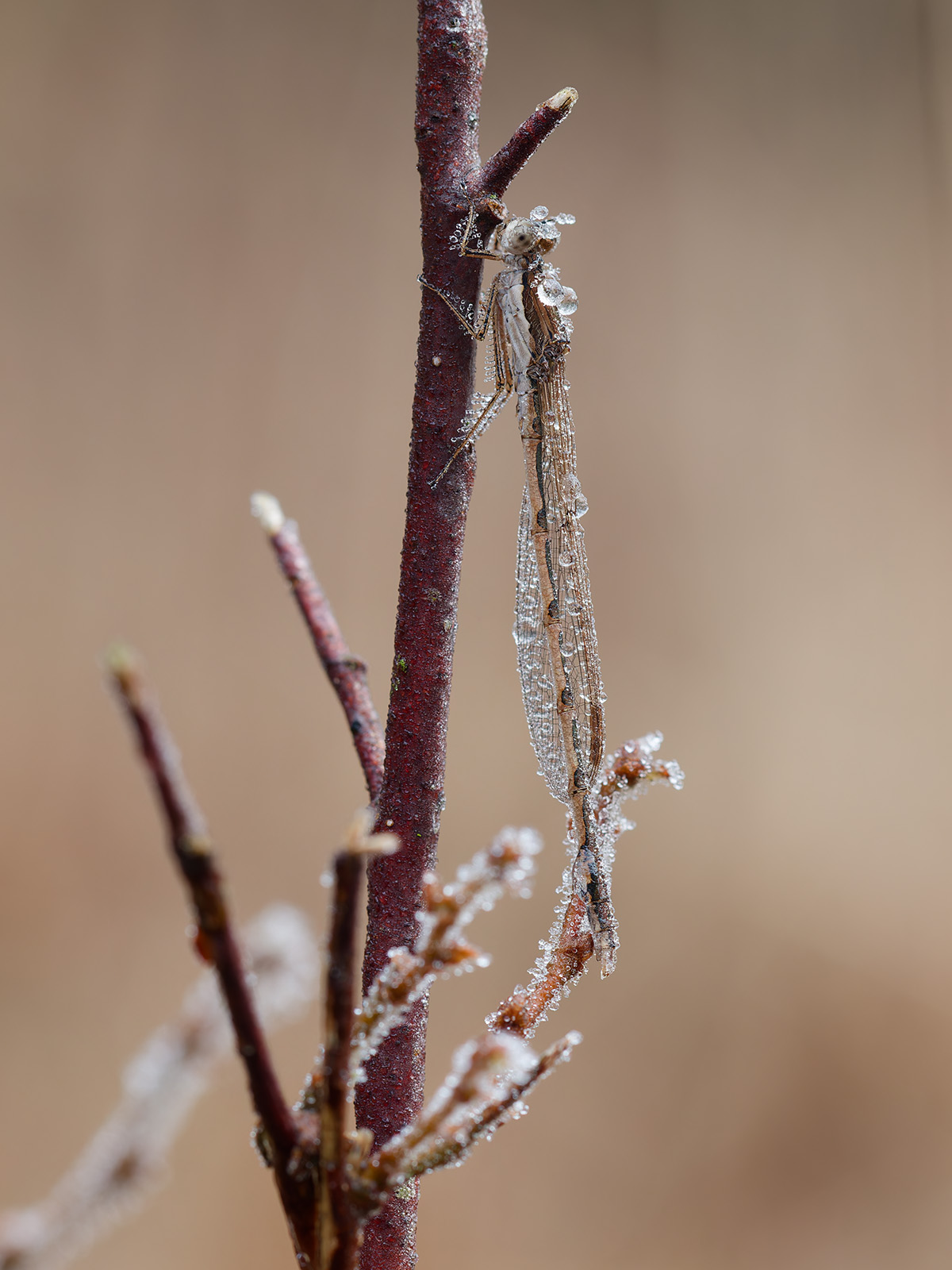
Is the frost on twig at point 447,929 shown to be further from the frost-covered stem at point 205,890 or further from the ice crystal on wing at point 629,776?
the ice crystal on wing at point 629,776

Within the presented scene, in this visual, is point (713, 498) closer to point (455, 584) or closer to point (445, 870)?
point (445, 870)

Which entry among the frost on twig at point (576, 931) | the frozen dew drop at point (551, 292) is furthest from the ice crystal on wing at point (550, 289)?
the frost on twig at point (576, 931)

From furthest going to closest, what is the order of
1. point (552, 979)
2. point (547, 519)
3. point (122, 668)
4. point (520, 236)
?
point (547, 519)
point (520, 236)
point (552, 979)
point (122, 668)

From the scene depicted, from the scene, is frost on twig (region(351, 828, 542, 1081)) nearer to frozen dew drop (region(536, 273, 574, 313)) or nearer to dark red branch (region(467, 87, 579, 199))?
dark red branch (region(467, 87, 579, 199))

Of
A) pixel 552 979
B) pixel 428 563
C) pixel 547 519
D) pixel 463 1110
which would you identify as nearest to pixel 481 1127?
pixel 463 1110

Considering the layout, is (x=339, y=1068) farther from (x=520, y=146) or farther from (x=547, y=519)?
(x=547, y=519)

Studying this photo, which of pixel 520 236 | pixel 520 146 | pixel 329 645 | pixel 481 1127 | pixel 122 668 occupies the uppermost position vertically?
pixel 520 236

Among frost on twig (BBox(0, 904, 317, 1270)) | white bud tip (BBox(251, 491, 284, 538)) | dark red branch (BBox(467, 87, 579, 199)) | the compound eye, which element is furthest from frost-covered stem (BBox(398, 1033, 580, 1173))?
the compound eye
